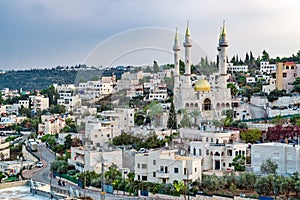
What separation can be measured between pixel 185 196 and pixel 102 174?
1781 mm

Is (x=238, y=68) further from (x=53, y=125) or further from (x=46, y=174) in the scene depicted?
(x=46, y=174)

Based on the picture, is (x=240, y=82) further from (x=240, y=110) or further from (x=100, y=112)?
(x=100, y=112)

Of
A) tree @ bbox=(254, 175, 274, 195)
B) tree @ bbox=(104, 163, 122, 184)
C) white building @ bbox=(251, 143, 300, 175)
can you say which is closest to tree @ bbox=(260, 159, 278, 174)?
white building @ bbox=(251, 143, 300, 175)

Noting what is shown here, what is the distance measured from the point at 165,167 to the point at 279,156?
190 centimetres

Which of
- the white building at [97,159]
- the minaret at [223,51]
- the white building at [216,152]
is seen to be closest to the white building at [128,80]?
the white building at [97,159]

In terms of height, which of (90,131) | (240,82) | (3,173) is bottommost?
(3,173)

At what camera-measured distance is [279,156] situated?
9.10 m

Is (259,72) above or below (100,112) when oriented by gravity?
above

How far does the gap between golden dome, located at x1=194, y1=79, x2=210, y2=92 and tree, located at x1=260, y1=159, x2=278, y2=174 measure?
4888 millimetres

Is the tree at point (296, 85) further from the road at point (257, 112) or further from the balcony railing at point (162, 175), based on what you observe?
the balcony railing at point (162, 175)

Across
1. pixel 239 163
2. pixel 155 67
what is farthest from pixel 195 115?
pixel 239 163

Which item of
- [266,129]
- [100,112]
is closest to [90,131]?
[100,112]

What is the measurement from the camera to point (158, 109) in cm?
1061

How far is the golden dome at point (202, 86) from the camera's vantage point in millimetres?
13867
